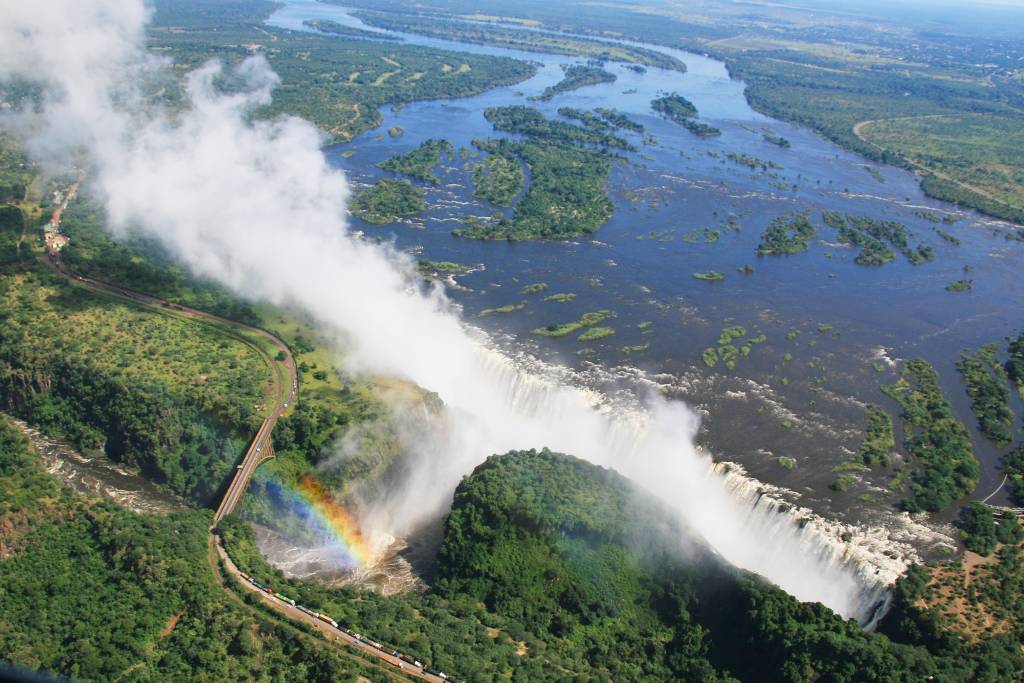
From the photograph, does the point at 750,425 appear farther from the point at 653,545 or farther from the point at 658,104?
the point at 658,104

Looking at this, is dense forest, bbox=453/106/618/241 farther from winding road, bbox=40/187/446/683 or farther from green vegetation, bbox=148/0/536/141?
winding road, bbox=40/187/446/683

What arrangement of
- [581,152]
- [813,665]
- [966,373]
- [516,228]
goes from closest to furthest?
[813,665]
[966,373]
[516,228]
[581,152]

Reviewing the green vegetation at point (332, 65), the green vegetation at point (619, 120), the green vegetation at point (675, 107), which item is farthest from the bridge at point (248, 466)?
the green vegetation at point (675, 107)

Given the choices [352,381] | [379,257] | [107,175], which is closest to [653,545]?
[352,381]

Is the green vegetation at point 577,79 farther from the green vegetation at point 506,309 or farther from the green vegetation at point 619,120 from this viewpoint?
the green vegetation at point 506,309

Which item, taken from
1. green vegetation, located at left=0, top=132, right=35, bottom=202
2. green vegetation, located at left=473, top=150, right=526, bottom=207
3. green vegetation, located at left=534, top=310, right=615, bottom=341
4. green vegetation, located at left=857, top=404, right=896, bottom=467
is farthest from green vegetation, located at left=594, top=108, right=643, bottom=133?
green vegetation, located at left=0, top=132, right=35, bottom=202

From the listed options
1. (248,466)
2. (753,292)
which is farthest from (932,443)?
(248,466)

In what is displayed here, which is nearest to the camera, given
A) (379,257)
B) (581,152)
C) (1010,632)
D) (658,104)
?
(1010,632)

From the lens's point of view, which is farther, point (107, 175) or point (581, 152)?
point (581, 152)

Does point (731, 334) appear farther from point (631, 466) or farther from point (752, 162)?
point (752, 162)
